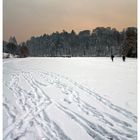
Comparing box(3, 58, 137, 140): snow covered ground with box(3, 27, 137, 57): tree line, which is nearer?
box(3, 58, 137, 140): snow covered ground

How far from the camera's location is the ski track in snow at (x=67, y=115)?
316 cm

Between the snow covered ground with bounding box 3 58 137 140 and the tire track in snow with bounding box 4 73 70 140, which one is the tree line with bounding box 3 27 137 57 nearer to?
the snow covered ground with bounding box 3 58 137 140

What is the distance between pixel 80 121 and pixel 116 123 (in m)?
0.48

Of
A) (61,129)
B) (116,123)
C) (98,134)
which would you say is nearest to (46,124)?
(61,129)

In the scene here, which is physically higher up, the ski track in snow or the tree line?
the tree line

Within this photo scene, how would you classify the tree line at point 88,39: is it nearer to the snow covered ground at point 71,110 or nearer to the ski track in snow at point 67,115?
the snow covered ground at point 71,110

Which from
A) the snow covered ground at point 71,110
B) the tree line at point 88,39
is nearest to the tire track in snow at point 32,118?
the snow covered ground at point 71,110

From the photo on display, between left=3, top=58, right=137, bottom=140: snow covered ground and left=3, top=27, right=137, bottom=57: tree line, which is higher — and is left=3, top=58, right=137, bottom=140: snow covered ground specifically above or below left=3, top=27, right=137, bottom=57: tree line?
below

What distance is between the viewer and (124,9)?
4230mm

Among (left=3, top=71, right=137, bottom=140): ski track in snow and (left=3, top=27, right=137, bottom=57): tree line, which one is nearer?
(left=3, top=71, right=137, bottom=140): ski track in snow

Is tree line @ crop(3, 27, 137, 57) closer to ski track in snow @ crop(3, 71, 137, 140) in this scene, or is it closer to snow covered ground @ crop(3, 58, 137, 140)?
snow covered ground @ crop(3, 58, 137, 140)

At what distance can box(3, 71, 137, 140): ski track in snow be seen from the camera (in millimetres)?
3158

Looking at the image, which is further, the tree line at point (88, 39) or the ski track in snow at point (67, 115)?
the tree line at point (88, 39)

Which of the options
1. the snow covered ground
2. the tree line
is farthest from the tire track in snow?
the tree line
